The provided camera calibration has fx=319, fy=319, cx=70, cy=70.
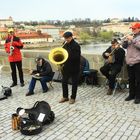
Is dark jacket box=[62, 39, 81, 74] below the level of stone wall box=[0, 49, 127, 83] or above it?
above

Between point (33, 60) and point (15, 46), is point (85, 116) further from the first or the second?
point (33, 60)

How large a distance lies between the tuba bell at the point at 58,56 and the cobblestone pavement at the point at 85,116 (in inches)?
36.1

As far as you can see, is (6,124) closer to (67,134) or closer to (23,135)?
(23,135)

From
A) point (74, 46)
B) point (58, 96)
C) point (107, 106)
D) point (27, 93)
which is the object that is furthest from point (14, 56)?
point (107, 106)

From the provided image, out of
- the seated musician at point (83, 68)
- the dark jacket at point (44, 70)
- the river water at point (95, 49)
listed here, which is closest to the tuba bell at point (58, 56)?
the dark jacket at point (44, 70)

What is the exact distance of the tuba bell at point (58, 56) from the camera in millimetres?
6777

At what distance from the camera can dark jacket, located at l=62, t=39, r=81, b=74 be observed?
675cm

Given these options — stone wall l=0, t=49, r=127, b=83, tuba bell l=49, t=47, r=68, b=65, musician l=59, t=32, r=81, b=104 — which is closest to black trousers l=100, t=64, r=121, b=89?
stone wall l=0, t=49, r=127, b=83

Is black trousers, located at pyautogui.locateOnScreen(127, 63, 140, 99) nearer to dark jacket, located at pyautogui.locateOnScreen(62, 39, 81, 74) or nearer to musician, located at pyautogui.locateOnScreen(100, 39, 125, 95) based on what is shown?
musician, located at pyautogui.locateOnScreen(100, 39, 125, 95)

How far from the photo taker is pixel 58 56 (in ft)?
23.0

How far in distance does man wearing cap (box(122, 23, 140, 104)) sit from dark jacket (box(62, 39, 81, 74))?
3.53 feet

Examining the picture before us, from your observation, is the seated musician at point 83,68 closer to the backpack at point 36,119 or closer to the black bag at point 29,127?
the backpack at point 36,119

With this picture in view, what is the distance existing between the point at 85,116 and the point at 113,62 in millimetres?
2027

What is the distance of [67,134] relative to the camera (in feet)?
16.6
